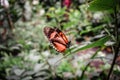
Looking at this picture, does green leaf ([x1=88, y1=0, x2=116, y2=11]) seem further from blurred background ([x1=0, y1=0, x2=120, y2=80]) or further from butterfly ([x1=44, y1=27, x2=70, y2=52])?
butterfly ([x1=44, y1=27, x2=70, y2=52])

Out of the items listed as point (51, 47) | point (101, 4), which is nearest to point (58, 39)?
point (101, 4)

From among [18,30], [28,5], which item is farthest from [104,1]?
[28,5]

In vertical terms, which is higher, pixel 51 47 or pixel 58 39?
pixel 51 47

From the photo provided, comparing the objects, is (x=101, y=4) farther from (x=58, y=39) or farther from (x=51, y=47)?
(x=51, y=47)

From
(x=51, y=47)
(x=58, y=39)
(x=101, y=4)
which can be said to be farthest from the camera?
(x=51, y=47)

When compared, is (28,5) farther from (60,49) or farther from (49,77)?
(60,49)

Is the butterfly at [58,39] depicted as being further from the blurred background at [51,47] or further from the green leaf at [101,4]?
the green leaf at [101,4]

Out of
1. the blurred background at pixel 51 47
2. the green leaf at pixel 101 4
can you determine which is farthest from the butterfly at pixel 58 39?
the green leaf at pixel 101 4

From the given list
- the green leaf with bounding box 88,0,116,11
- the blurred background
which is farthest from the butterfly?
the green leaf with bounding box 88,0,116,11

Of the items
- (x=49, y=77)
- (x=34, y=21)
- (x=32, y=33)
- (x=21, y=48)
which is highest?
(x=34, y=21)
